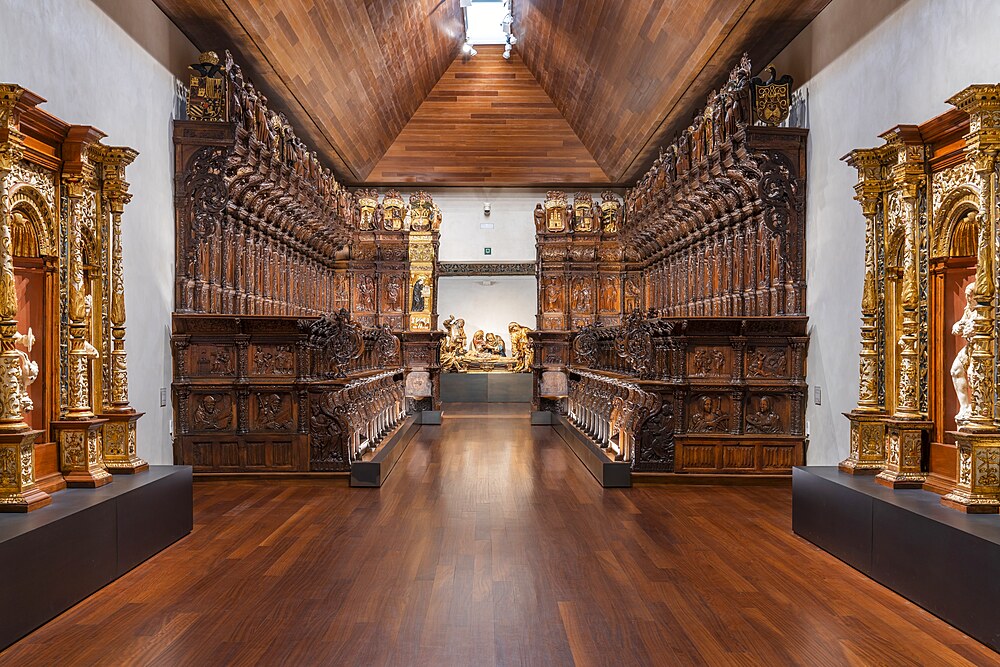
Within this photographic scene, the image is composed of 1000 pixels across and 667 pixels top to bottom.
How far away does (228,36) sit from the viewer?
8.87 metres

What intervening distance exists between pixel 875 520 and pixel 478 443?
6728mm

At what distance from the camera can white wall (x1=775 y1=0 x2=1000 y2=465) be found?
579 cm

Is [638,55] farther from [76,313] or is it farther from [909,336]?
[76,313]

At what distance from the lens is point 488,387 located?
60.3ft

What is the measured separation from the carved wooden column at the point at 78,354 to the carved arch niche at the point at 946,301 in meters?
5.00

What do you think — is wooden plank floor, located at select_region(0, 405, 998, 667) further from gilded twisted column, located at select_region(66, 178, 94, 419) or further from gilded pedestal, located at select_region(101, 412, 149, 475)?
gilded twisted column, located at select_region(66, 178, 94, 419)

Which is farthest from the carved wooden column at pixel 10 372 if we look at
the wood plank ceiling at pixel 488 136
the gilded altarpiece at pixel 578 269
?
the wood plank ceiling at pixel 488 136

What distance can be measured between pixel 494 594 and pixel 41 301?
317 cm

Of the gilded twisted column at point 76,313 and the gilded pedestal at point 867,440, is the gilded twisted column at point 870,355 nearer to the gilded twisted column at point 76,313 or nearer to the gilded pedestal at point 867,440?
the gilded pedestal at point 867,440

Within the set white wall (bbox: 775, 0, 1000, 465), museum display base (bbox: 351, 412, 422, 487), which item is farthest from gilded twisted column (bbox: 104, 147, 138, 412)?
white wall (bbox: 775, 0, 1000, 465)

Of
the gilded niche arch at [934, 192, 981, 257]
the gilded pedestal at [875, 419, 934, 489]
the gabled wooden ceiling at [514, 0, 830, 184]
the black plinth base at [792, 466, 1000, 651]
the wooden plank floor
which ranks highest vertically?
the gabled wooden ceiling at [514, 0, 830, 184]

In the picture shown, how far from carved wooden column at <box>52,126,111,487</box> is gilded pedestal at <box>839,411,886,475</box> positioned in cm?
480

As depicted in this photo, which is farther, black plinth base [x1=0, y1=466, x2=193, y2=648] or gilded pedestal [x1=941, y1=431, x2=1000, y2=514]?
gilded pedestal [x1=941, y1=431, x2=1000, y2=514]

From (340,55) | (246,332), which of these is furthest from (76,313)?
(340,55)
